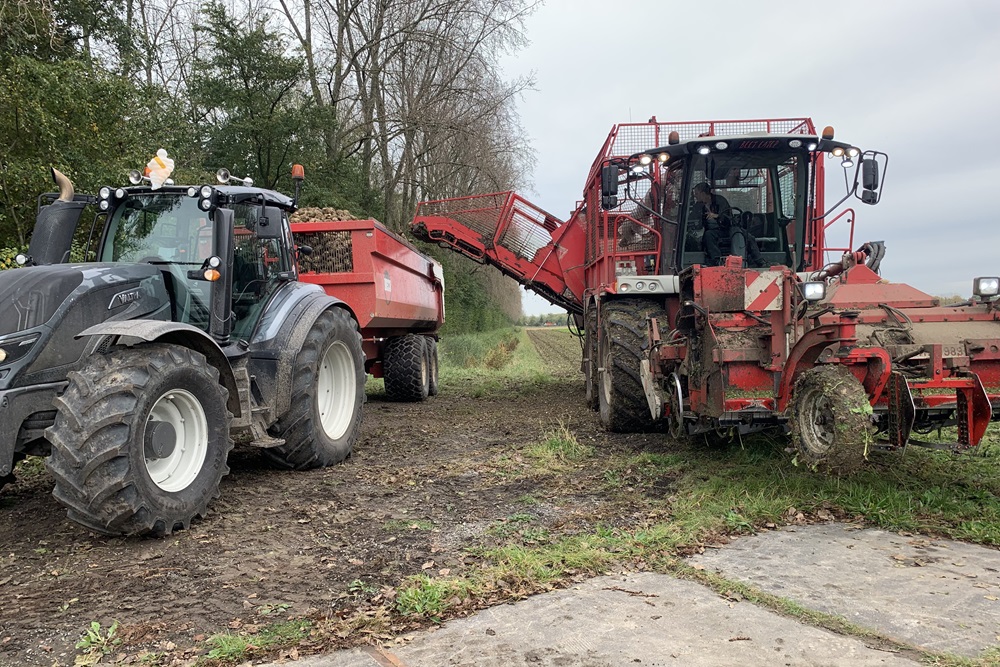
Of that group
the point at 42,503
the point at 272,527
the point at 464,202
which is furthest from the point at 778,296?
the point at 464,202

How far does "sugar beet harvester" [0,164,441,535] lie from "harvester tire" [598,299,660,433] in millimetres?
2267

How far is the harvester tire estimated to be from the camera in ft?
20.9

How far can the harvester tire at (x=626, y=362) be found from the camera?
20.9ft

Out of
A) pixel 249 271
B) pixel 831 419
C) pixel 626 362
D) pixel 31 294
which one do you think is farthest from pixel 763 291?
pixel 31 294

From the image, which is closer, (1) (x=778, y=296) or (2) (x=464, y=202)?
(1) (x=778, y=296)

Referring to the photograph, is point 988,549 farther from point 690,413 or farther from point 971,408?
point 690,413

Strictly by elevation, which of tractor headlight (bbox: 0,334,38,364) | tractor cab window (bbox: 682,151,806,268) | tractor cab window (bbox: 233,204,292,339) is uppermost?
tractor cab window (bbox: 682,151,806,268)

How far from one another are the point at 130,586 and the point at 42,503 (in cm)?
173

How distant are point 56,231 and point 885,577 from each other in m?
5.33

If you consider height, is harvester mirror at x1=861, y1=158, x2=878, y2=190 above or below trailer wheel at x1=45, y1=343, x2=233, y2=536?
above

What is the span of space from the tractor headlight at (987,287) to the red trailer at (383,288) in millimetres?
4701

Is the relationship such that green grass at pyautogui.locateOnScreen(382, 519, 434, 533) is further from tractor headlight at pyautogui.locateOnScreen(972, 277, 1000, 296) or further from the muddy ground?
tractor headlight at pyautogui.locateOnScreen(972, 277, 1000, 296)

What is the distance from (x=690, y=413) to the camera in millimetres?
5301

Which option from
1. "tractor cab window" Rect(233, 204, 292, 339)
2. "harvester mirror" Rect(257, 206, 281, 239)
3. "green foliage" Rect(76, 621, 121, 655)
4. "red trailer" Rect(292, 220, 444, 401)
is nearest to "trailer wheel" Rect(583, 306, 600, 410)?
"red trailer" Rect(292, 220, 444, 401)
